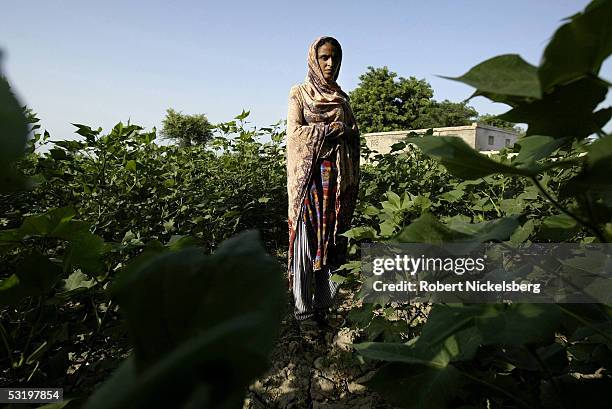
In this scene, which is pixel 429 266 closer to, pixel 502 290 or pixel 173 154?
pixel 502 290

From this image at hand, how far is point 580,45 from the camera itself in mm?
347

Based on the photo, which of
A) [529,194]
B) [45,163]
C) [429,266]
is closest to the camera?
[429,266]

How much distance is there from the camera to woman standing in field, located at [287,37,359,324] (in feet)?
10.5

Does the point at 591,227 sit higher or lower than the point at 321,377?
higher

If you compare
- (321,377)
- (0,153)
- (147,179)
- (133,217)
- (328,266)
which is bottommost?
(321,377)

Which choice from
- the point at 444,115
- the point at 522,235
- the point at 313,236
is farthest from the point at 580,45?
the point at 444,115

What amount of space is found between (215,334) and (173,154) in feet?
13.7

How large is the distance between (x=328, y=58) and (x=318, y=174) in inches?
34.7

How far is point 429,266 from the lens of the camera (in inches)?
20.6

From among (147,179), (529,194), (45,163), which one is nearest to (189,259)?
(529,194)

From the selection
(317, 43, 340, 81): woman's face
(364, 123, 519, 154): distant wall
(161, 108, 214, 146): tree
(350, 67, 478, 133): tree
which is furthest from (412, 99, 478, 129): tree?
(317, 43, 340, 81): woman's face

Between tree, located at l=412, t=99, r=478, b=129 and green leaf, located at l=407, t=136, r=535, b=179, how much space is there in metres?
38.0

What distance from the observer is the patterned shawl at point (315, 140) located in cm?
319

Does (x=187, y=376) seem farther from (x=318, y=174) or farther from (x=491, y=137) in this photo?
(x=491, y=137)
